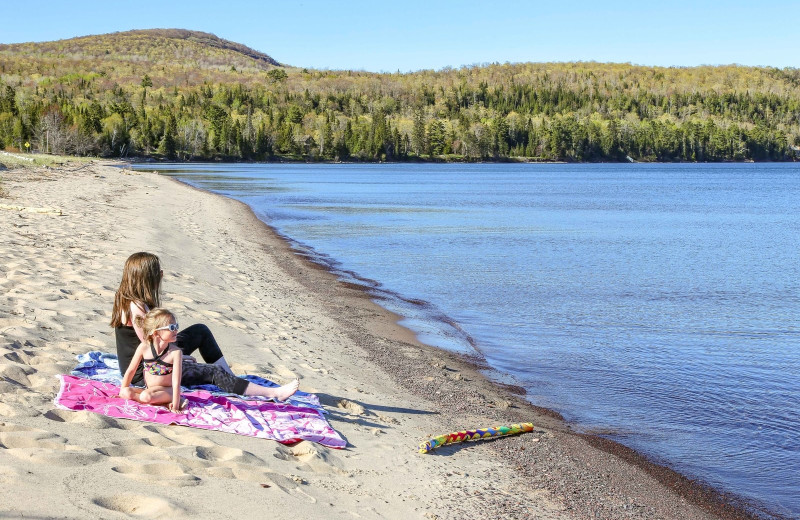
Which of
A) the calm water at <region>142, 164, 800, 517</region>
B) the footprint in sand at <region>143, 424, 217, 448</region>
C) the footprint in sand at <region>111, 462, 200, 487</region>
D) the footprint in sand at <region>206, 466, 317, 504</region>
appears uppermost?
the footprint in sand at <region>111, 462, 200, 487</region>

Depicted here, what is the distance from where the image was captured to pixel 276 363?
28.4ft

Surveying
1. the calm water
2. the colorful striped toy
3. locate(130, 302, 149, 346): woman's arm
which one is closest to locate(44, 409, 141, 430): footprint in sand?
locate(130, 302, 149, 346): woman's arm

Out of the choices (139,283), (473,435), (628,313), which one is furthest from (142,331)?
(628,313)

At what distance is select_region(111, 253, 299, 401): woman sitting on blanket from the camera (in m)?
6.31

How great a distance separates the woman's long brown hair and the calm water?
489 cm

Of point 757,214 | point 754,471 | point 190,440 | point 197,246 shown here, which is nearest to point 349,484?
point 190,440

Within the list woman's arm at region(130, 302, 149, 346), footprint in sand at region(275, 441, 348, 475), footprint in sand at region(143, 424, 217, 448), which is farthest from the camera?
woman's arm at region(130, 302, 149, 346)

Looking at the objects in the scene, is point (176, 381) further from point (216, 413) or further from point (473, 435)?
point (473, 435)

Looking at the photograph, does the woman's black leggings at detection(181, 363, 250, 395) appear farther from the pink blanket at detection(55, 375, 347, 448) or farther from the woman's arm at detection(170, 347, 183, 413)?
the woman's arm at detection(170, 347, 183, 413)

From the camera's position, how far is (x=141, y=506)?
4.24 m

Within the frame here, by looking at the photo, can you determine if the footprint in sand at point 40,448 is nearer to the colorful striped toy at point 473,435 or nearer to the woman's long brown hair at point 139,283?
the woman's long brown hair at point 139,283

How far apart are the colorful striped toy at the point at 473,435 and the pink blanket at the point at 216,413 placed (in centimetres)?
81

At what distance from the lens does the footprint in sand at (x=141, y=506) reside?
4.17m

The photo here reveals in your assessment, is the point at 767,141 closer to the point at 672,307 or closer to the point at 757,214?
the point at 757,214
